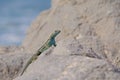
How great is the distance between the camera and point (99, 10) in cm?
1625

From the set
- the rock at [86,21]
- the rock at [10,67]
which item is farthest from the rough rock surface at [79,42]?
the rock at [10,67]

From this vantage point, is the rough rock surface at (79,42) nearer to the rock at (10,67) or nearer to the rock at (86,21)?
the rock at (86,21)

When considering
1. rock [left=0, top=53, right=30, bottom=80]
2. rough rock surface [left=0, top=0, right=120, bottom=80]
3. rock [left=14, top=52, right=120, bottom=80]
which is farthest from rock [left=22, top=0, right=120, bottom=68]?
rock [left=14, top=52, right=120, bottom=80]

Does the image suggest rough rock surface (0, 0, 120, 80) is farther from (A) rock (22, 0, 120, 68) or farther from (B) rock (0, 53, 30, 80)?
(B) rock (0, 53, 30, 80)

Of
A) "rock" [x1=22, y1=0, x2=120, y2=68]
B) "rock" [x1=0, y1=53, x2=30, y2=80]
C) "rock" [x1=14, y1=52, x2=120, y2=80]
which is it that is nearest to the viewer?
"rock" [x1=14, y1=52, x2=120, y2=80]

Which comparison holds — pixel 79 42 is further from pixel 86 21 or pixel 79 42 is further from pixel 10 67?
pixel 86 21

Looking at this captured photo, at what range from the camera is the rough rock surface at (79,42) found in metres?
5.99

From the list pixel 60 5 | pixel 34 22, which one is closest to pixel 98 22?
pixel 60 5

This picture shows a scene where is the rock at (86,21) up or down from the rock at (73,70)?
down

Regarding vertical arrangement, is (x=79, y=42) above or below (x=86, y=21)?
above

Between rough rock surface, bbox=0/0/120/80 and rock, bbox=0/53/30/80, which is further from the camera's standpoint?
rock, bbox=0/53/30/80

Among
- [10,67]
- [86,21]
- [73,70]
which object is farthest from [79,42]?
[86,21]

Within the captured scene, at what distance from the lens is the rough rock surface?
599cm

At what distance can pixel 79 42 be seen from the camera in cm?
757
